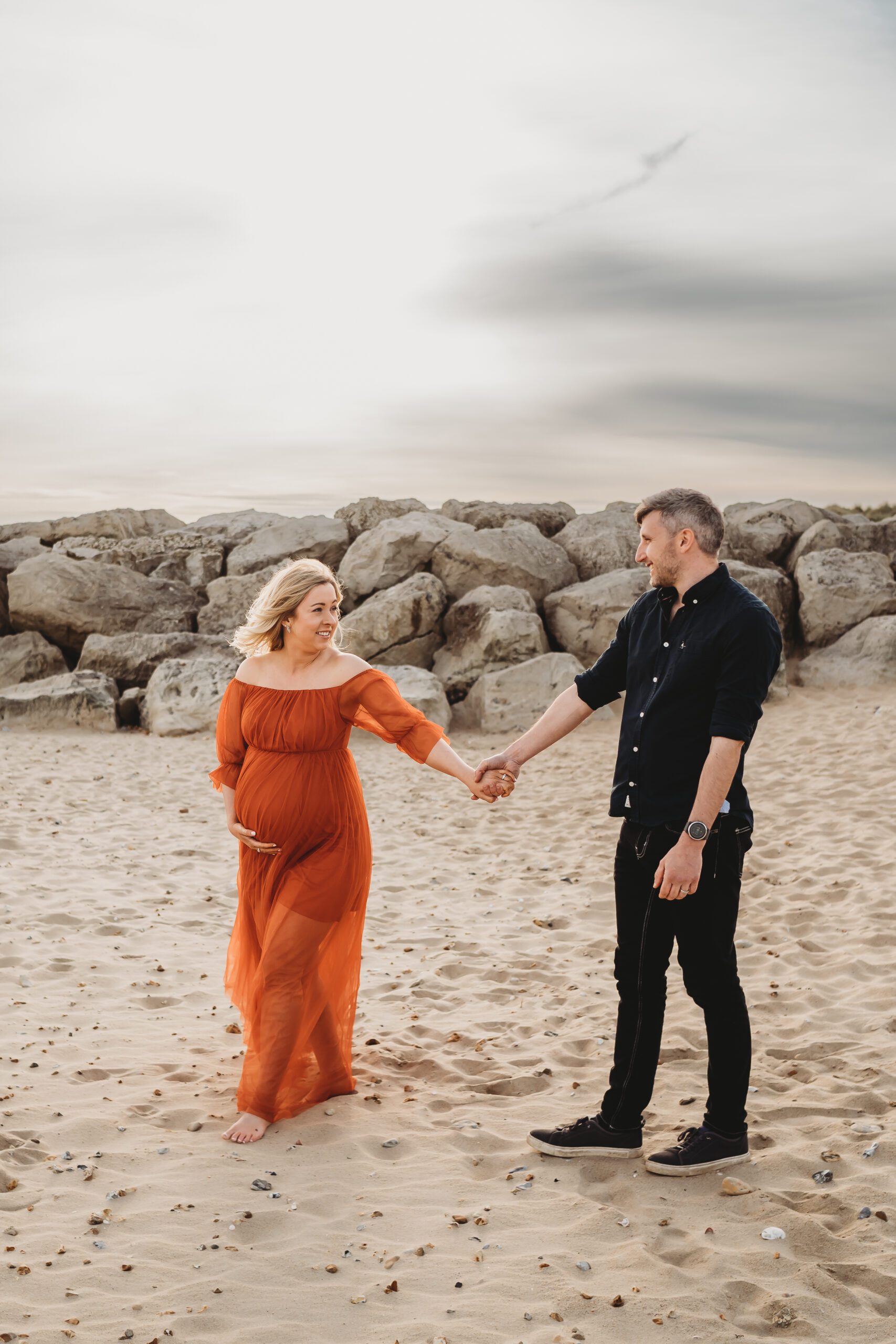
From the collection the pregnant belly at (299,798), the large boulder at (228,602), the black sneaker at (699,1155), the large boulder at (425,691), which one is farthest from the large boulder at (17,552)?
the black sneaker at (699,1155)

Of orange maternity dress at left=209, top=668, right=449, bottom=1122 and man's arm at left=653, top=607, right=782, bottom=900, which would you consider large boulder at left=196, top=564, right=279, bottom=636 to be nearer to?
orange maternity dress at left=209, top=668, right=449, bottom=1122

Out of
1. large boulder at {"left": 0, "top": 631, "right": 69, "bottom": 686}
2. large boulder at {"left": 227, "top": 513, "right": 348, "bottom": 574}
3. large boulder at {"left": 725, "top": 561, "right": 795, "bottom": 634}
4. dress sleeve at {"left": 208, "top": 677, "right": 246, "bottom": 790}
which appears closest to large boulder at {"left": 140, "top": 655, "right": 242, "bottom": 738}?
large boulder at {"left": 0, "top": 631, "right": 69, "bottom": 686}

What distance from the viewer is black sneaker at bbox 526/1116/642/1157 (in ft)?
12.2

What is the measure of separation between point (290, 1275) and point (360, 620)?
12729 millimetres

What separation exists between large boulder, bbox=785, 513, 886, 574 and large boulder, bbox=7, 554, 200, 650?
1002 cm

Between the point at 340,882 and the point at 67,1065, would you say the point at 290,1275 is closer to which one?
the point at 340,882

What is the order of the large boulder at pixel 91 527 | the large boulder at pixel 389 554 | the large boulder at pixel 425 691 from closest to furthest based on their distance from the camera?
the large boulder at pixel 425 691 → the large boulder at pixel 389 554 → the large boulder at pixel 91 527

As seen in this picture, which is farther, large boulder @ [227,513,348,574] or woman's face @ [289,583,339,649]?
large boulder @ [227,513,348,574]

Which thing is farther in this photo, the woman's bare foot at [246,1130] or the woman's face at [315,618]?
the woman's face at [315,618]

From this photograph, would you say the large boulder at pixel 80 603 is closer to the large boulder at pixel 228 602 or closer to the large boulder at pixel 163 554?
the large boulder at pixel 228 602

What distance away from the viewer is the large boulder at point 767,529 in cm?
1712

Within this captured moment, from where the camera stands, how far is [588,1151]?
3732 millimetres

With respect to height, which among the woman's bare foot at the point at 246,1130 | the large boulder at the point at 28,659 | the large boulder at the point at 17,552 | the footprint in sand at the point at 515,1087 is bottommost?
the footprint in sand at the point at 515,1087

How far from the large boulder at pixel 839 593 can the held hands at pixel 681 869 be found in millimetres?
13067
